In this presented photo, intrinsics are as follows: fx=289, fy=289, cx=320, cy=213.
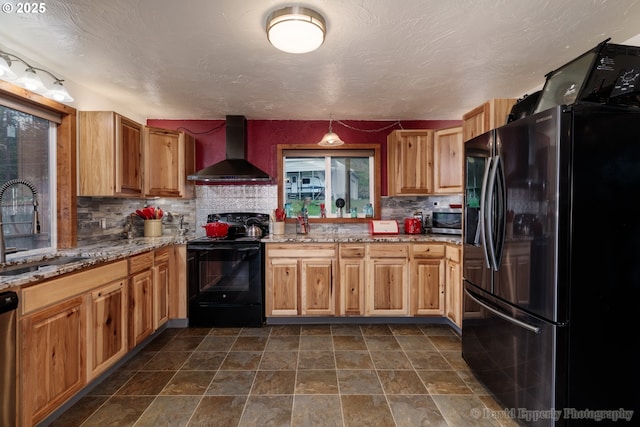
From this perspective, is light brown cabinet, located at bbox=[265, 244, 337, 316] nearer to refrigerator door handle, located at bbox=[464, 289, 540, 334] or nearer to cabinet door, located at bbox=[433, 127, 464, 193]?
refrigerator door handle, located at bbox=[464, 289, 540, 334]

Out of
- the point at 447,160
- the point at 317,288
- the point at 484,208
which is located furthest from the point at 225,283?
the point at 447,160

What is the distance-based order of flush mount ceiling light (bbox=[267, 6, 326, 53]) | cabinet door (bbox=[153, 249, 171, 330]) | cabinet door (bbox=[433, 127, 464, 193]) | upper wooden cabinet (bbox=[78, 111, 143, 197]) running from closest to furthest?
flush mount ceiling light (bbox=[267, 6, 326, 53])
upper wooden cabinet (bbox=[78, 111, 143, 197])
cabinet door (bbox=[153, 249, 171, 330])
cabinet door (bbox=[433, 127, 464, 193])

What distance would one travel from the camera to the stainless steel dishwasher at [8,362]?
1.38m

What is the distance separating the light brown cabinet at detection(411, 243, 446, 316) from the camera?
3.05 meters

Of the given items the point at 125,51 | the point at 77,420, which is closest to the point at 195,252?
the point at 77,420

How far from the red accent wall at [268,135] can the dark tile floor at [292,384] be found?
1.95 metres

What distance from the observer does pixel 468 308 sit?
2.17m

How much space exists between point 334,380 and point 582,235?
5.74ft

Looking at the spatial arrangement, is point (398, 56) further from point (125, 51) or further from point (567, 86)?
point (125, 51)

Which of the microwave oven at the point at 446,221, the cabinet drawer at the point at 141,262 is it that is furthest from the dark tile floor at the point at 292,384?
the microwave oven at the point at 446,221

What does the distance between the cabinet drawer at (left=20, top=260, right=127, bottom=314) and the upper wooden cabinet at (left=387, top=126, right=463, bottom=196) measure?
114 inches

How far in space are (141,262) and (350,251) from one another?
1.95 m

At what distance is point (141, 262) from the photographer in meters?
2.50

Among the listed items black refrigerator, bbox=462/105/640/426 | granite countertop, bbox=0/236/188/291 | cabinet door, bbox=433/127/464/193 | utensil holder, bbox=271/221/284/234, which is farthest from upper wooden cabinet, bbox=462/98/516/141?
granite countertop, bbox=0/236/188/291
